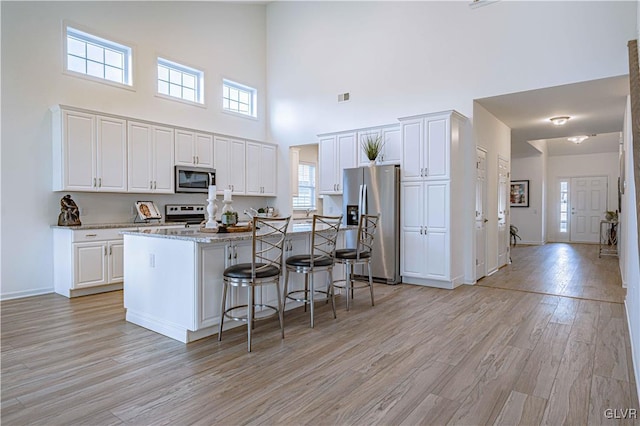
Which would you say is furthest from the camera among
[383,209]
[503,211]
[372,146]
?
[503,211]

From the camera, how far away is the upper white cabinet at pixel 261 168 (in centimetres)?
709

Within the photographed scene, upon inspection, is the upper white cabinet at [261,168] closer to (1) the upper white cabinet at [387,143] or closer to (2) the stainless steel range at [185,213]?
(2) the stainless steel range at [185,213]

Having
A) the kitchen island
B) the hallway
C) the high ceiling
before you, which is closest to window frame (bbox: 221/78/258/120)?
the kitchen island

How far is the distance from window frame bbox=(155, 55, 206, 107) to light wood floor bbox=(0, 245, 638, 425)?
11.9 ft

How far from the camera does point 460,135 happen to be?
211 inches

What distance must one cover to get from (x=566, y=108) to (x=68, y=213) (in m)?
7.17

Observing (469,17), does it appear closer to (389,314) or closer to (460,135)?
(460,135)

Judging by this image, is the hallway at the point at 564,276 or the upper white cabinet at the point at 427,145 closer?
the hallway at the point at 564,276

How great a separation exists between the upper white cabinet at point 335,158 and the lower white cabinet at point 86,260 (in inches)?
129

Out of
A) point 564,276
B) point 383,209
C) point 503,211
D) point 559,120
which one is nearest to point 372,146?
point 383,209

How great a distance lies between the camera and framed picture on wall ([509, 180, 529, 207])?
11094mm

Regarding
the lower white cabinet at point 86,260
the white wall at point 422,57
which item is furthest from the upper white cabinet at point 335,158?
the lower white cabinet at point 86,260

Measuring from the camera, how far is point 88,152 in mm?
4797

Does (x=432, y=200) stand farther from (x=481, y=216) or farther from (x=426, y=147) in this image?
(x=481, y=216)
